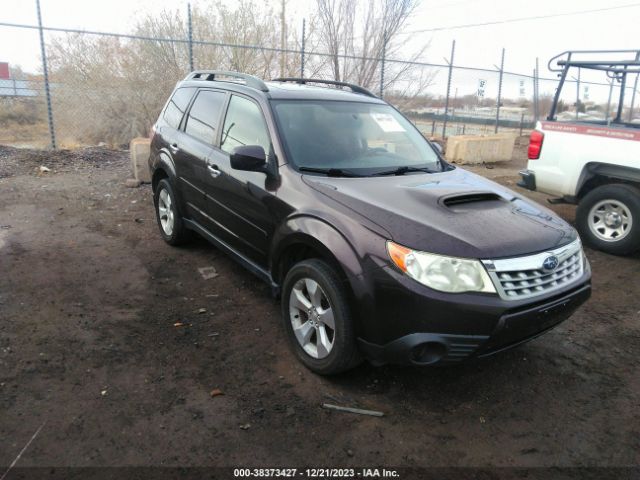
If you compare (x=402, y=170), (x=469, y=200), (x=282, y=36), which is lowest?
(x=469, y=200)

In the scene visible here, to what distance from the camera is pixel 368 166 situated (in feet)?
11.8

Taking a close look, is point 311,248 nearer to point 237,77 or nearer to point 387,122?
point 387,122

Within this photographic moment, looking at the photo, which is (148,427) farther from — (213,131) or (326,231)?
(213,131)

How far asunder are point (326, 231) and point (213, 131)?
1.90 metres

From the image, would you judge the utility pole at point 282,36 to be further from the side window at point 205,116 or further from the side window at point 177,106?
the side window at point 205,116

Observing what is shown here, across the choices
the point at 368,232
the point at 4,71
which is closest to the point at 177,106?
the point at 368,232

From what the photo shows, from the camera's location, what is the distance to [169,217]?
17.3 feet

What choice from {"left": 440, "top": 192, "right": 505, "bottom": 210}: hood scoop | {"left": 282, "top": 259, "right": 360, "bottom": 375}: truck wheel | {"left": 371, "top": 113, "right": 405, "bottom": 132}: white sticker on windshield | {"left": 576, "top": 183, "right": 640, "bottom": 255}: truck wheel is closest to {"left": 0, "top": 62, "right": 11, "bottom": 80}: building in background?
{"left": 371, "top": 113, "right": 405, "bottom": 132}: white sticker on windshield

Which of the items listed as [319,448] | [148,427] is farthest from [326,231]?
[148,427]

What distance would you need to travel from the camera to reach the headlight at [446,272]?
8.33ft

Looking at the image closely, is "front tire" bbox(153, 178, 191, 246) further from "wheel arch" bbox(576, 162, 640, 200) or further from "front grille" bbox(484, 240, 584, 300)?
"wheel arch" bbox(576, 162, 640, 200)

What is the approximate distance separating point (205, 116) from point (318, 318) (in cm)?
243

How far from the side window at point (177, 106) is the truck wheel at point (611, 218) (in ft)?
15.2

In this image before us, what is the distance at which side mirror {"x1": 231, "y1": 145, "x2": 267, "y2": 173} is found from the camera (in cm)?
326
